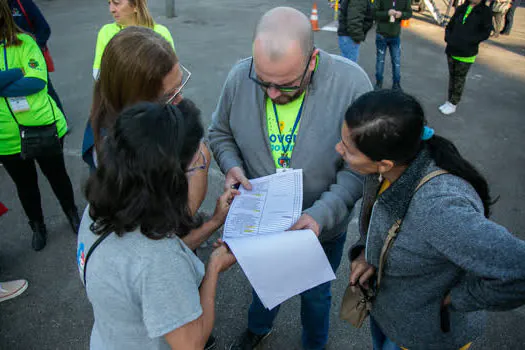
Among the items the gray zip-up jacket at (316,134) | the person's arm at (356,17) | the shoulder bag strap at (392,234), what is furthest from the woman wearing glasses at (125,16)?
the person's arm at (356,17)

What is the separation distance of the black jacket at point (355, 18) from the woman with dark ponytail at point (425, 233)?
4445mm

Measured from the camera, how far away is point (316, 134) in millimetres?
1742

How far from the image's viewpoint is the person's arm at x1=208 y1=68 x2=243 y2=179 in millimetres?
1906

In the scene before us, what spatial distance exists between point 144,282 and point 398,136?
0.92m

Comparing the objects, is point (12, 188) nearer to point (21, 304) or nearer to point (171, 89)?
point (21, 304)

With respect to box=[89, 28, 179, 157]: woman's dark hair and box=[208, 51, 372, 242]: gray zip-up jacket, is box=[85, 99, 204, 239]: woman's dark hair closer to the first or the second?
box=[89, 28, 179, 157]: woman's dark hair

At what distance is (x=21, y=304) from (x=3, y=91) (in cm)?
151

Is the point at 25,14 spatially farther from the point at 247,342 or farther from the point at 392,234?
the point at 392,234

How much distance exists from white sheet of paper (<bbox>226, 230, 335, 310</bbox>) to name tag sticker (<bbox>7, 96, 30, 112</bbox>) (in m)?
2.07

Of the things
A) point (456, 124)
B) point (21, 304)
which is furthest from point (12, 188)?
point (456, 124)

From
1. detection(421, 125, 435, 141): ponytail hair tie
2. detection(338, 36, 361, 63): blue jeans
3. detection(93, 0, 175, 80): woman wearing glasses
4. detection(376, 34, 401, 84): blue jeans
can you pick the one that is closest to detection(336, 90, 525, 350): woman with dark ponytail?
detection(421, 125, 435, 141): ponytail hair tie

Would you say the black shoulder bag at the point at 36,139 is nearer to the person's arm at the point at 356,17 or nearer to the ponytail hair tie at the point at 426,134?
the ponytail hair tie at the point at 426,134

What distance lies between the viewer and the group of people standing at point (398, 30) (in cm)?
486

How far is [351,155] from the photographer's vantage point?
4.64 feet
